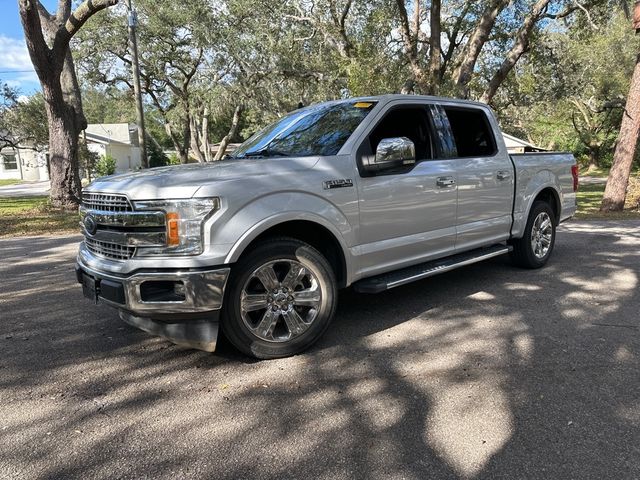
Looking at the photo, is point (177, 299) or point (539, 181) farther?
point (539, 181)

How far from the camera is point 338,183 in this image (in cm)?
401

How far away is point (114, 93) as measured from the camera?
3334 cm

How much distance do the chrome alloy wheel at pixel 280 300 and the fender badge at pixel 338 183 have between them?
25.2 inches

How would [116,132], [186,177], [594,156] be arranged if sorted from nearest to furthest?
[186,177] → [594,156] → [116,132]

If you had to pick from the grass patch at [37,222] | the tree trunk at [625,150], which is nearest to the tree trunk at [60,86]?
the grass patch at [37,222]

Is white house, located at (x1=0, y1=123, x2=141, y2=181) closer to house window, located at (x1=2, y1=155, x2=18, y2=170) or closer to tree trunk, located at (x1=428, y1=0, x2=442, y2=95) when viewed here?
house window, located at (x1=2, y1=155, x2=18, y2=170)

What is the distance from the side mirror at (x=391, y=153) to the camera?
13.6ft

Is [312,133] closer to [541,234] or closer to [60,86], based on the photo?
[541,234]

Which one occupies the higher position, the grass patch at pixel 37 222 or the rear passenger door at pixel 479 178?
the rear passenger door at pixel 479 178

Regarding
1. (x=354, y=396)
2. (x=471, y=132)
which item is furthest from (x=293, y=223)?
(x=471, y=132)

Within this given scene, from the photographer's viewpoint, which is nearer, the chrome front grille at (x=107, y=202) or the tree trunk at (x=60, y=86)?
the chrome front grille at (x=107, y=202)

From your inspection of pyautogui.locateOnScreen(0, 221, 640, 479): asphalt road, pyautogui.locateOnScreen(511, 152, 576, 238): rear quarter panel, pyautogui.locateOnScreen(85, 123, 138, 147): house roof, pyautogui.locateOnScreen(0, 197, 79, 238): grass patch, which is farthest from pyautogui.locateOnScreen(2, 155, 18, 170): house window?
pyautogui.locateOnScreen(511, 152, 576, 238): rear quarter panel

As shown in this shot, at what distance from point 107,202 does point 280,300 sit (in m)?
1.42

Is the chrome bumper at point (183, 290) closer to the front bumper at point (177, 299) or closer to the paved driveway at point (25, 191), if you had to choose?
the front bumper at point (177, 299)
